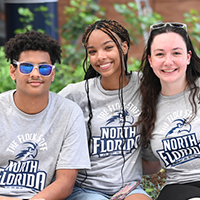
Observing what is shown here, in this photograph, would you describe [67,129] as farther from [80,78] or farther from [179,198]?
[80,78]

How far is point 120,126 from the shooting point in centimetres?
301

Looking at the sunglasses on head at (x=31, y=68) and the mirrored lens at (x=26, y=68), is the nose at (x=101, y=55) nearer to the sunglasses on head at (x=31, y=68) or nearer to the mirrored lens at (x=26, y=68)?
the sunglasses on head at (x=31, y=68)

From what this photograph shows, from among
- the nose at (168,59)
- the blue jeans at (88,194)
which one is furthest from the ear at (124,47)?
the blue jeans at (88,194)

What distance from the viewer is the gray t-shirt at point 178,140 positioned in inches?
108

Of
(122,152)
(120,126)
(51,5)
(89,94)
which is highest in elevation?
(51,5)

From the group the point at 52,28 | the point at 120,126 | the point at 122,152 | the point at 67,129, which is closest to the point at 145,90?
the point at 120,126

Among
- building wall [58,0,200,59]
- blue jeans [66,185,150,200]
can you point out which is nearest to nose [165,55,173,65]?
blue jeans [66,185,150,200]

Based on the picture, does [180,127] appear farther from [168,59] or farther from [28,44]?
[28,44]

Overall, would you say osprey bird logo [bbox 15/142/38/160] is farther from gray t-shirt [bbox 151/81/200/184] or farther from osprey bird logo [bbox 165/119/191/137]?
osprey bird logo [bbox 165/119/191/137]

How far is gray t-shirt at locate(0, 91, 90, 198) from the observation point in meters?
2.65

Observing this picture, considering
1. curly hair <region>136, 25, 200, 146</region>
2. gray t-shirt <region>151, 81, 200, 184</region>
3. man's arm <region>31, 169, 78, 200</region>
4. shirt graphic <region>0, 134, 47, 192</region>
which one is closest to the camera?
man's arm <region>31, 169, 78, 200</region>

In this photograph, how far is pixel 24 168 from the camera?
2.67 metres

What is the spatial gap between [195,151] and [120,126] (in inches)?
26.7

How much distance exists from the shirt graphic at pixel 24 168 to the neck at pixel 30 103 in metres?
0.22
